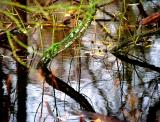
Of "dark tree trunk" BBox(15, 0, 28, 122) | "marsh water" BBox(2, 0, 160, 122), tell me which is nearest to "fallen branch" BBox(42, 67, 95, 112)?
"marsh water" BBox(2, 0, 160, 122)

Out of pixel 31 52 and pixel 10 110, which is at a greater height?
pixel 31 52

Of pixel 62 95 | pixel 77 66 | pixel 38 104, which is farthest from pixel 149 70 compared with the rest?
pixel 38 104

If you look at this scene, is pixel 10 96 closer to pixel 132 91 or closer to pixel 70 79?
pixel 70 79

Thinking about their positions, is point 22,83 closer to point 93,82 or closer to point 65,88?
point 65,88

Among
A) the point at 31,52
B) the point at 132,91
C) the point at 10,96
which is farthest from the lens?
the point at 31,52

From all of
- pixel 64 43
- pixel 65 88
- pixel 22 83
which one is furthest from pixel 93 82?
pixel 22 83

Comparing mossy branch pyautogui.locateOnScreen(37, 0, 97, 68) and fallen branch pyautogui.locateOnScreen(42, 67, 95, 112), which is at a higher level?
mossy branch pyautogui.locateOnScreen(37, 0, 97, 68)

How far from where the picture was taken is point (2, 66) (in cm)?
414

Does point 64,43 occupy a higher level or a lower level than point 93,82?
higher

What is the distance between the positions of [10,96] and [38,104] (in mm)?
262

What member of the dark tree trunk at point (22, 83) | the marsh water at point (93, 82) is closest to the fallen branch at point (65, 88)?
the marsh water at point (93, 82)

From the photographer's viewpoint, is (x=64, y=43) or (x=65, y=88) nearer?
(x=65, y=88)

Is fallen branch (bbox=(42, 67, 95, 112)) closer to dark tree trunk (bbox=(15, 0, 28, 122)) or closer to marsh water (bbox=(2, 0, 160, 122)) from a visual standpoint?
marsh water (bbox=(2, 0, 160, 122))

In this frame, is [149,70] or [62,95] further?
[149,70]
